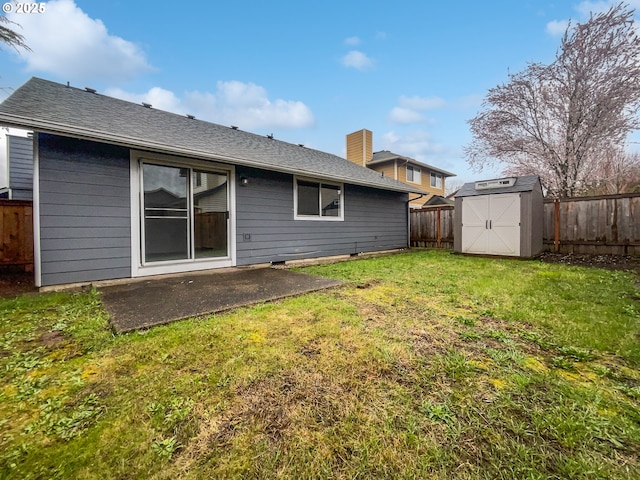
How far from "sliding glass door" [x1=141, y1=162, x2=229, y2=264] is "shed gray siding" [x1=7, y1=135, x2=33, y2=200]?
23.6 ft

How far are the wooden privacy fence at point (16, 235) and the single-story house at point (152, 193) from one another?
7.19ft

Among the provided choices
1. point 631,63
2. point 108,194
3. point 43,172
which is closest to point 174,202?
point 108,194

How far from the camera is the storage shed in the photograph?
7348 millimetres

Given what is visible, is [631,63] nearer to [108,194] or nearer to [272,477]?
[272,477]

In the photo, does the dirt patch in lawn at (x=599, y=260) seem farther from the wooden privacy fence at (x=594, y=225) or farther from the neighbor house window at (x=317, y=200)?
the neighbor house window at (x=317, y=200)

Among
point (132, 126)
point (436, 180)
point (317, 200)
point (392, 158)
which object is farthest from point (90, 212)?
point (436, 180)

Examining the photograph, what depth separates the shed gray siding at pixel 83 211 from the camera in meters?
4.05

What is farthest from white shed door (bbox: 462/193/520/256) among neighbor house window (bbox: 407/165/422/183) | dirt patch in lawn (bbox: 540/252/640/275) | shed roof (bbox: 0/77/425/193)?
neighbor house window (bbox: 407/165/422/183)

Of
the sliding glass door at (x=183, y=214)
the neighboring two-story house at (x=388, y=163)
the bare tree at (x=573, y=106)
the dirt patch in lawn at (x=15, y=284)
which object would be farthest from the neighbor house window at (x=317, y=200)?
the neighboring two-story house at (x=388, y=163)

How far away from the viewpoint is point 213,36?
362 inches

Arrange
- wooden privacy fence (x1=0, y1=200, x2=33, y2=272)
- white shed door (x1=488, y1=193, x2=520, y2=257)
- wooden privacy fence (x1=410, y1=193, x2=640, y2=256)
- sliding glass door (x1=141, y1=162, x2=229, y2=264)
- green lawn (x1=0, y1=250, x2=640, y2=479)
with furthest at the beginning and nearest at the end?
white shed door (x1=488, y1=193, x2=520, y2=257) → wooden privacy fence (x1=410, y1=193, x2=640, y2=256) → wooden privacy fence (x1=0, y1=200, x2=33, y2=272) → sliding glass door (x1=141, y1=162, x2=229, y2=264) → green lawn (x1=0, y1=250, x2=640, y2=479)

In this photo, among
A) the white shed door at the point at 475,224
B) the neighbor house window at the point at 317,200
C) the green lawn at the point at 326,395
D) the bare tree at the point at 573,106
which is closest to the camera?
the green lawn at the point at 326,395

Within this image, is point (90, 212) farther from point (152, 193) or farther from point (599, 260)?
point (599, 260)

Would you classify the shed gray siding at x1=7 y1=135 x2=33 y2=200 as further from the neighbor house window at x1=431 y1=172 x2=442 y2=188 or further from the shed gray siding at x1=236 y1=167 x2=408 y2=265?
the neighbor house window at x1=431 y1=172 x2=442 y2=188
